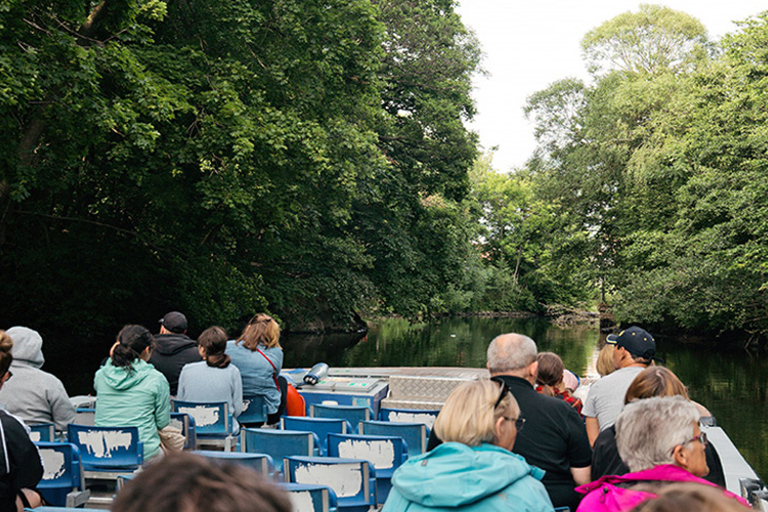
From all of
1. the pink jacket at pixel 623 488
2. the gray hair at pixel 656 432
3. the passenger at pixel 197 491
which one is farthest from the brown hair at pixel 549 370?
the passenger at pixel 197 491

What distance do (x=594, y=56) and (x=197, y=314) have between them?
30.9 m

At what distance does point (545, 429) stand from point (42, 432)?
10.1 ft

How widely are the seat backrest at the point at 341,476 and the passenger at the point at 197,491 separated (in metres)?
2.91

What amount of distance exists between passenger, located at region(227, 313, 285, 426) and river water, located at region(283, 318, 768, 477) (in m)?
8.09

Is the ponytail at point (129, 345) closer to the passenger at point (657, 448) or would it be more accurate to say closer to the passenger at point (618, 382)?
the passenger at point (618, 382)

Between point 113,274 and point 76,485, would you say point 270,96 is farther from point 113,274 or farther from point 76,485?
point 76,485

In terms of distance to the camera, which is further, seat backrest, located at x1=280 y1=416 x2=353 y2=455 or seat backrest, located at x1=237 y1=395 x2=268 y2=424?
seat backrest, located at x1=237 y1=395 x2=268 y2=424

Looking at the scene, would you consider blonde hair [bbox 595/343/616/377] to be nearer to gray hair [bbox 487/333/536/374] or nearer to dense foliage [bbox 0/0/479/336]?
gray hair [bbox 487/333/536/374]

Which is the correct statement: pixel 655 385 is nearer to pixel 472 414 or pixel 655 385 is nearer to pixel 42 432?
pixel 472 414

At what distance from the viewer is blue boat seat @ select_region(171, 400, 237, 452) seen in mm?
5340

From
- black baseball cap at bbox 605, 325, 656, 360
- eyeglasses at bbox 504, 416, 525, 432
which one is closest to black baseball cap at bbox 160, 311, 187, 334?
black baseball cap at bbox 605, 325, 656, 360

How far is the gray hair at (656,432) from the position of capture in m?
2.27

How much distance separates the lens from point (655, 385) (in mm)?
3207

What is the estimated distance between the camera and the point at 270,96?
15.7 meters
